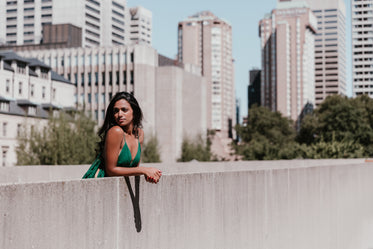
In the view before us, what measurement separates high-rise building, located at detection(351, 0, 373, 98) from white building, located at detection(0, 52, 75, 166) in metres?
101

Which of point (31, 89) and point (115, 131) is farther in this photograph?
point (31, 89)

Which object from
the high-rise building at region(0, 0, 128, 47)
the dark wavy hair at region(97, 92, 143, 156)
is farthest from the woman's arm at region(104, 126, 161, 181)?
the high-rise building at region(0, 0, 128, 47)

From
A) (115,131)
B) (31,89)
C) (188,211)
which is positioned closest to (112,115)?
(115,131)

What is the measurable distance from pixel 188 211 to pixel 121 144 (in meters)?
0.86

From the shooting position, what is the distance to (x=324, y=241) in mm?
8641

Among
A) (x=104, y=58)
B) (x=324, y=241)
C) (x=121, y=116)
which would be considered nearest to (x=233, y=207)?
(x=121, y=116)

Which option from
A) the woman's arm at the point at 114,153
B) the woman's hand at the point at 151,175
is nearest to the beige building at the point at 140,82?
the woman's arm at the point at 114,153

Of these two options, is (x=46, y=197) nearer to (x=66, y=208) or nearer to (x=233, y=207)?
(x=66, y=208)

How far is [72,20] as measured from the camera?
5561 inches

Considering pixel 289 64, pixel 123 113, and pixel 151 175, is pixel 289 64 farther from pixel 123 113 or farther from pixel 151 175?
pixel 151 175

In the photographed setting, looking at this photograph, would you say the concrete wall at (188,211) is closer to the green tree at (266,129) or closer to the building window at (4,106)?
the building window at (4,106)

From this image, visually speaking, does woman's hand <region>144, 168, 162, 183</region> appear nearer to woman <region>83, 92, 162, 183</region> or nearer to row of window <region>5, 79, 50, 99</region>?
woman <region>83, 92, 162, 183</region>

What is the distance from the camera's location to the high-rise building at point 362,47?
16688cm

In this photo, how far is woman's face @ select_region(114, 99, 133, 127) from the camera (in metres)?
4.71
